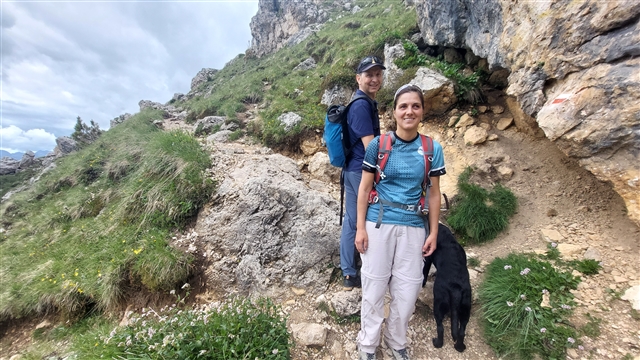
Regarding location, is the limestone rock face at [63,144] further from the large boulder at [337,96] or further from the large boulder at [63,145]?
the large boulder at [337,96]

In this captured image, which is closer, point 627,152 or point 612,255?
point 627,152

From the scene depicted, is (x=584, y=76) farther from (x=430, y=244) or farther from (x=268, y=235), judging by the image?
(x=268, y=235)

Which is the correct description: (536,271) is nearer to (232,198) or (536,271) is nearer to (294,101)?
(232,198)

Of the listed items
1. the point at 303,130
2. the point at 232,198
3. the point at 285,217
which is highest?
the point at 303,130

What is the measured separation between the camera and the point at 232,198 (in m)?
4.85

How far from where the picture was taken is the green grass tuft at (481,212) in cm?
419

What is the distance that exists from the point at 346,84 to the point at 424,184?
6587mm

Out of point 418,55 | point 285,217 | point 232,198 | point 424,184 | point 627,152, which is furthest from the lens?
point 418,55

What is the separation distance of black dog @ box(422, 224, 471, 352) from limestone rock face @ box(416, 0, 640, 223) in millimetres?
2067

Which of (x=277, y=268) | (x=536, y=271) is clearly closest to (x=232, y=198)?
(x=277, y=268)

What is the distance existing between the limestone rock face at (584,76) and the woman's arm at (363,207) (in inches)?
116

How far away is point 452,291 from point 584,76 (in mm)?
3179

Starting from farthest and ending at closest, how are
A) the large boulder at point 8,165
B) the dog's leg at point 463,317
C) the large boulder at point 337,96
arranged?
the large boulder at point 8,165
the large boulder at point 337,96
the dog's leg at point 463,317

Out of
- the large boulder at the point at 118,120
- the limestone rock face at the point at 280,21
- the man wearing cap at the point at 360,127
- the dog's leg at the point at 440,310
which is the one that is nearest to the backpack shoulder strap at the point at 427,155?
the man wearing cap at the point at 360,127
